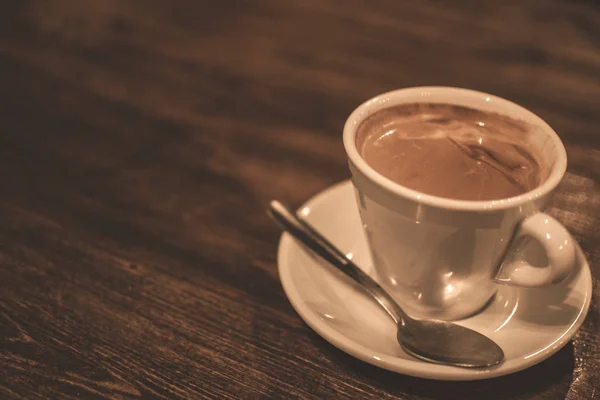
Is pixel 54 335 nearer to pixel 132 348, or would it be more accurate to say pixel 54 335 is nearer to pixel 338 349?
pixel 132 348

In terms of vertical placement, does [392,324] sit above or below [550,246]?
below

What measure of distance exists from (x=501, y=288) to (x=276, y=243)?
314 mm

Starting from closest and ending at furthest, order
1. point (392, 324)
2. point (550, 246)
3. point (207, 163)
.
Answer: point (550, 246) < point (392, 324) < point (207, 163)

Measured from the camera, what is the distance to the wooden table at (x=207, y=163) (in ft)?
2.07

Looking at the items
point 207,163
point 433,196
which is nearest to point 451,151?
point 433,196

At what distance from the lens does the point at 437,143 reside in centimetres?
78

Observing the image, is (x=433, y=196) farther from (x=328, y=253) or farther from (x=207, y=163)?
(x=207, y=163)

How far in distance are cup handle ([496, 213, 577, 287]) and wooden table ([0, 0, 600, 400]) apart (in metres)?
0.10

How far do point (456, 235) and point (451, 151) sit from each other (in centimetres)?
20

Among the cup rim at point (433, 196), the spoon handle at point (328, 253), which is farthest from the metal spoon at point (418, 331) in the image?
the cup rim at point (433, 196)

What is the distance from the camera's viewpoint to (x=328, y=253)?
71 cm

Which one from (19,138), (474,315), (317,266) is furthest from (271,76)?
(474,315)

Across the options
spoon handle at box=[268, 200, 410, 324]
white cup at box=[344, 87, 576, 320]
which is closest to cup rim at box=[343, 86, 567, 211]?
white cup at box=[344, 87, 576, 320]

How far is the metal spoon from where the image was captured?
1.95 ft
